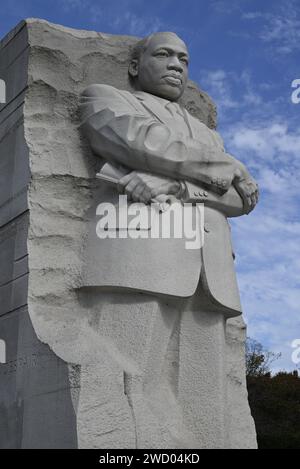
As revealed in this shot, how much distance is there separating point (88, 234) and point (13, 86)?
1.29 meters

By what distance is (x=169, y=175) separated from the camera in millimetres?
4375

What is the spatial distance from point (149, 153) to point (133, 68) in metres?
1.09

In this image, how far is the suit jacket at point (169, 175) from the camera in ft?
13.4

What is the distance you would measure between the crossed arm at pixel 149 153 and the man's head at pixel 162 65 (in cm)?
36

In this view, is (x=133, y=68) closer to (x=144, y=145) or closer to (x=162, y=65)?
(x=162, y=65)

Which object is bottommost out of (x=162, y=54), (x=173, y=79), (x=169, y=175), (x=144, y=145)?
(x=169, y=175)

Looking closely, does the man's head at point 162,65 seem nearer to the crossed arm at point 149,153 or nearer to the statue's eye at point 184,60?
the statue's eye at point 184,60

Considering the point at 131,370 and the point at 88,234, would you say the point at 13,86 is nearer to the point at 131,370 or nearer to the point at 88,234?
the point at 88,234

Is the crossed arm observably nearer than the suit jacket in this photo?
No

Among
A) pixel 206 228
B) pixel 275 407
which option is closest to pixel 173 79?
pixel 206 228

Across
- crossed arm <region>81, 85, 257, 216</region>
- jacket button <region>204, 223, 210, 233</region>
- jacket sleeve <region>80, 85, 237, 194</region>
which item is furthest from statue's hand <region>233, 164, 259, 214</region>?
jacket button <region>204, 223, 210, 233</region>

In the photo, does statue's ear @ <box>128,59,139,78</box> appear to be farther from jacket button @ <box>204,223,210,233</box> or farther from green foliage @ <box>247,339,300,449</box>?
green foliage @ <box>247,339,300,449</box>

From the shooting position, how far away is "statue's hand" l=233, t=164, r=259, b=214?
184 inches

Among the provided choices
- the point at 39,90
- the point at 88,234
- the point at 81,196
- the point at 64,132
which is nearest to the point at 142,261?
the point at 88,234
